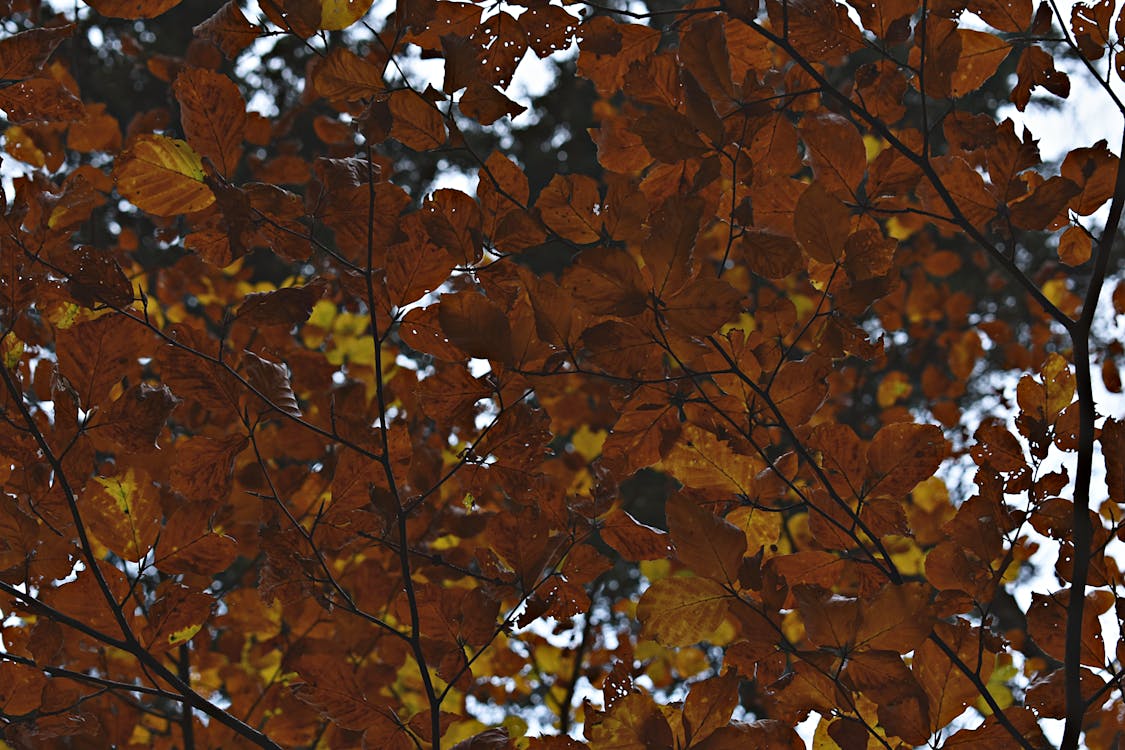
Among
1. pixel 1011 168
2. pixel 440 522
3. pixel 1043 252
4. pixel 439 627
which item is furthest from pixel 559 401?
pixel 1043 252

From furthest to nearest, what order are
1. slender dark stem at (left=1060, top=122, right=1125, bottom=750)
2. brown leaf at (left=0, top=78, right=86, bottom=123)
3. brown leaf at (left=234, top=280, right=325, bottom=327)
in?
1. brown leaf at (left=0, top=78, right=86, bottom=123)
2. brown leaf at (left=234, top=280, right=325, bottom=327)
3. slender dark stem at (left=1060, top=122, right=1125, bottom=750)

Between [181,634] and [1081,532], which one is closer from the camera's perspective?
[1081,532]

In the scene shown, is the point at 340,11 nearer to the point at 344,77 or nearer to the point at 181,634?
the point at 344,77

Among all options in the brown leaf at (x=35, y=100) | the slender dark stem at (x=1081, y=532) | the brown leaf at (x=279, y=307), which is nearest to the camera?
the slender dark stem at (x=1081, y=532)

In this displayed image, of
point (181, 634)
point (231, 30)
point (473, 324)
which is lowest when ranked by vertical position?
point (181, 634)

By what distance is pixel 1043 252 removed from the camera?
5242 millimetres

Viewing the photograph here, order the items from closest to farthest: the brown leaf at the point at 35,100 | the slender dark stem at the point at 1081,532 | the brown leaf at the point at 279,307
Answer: the slender dark stem at the point at 1081,532
the brown leaf at the point at 279,307
the brown leaf at the point at 35,100

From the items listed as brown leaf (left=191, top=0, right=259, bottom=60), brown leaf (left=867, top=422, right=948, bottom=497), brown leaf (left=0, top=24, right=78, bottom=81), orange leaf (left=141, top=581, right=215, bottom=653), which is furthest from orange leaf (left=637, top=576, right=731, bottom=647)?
brown leaf (left=0, top=24, right=78, bottom=81)

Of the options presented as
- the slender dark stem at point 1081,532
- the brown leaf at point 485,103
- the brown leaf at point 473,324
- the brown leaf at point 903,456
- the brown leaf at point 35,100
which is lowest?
the slender dark stem at point 1081,532

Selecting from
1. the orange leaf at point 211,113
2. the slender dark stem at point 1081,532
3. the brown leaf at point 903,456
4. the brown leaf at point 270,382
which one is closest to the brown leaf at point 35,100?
the orange leaf at point 211,113

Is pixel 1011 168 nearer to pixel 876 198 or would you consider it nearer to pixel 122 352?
pixel 876 198

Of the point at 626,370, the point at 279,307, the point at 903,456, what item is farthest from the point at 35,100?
the point at 903,456

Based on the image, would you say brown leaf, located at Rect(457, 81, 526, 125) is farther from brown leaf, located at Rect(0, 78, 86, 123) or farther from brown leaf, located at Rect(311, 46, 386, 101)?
→ brown leaf, located at Rect(0, 78, 86, 123)

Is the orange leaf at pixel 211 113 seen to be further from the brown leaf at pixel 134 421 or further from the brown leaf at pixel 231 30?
the brown leaf at pixel 134 421
